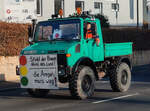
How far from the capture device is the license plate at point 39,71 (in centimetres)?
1226

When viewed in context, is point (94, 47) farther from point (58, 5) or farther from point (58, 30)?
point (58, 5)

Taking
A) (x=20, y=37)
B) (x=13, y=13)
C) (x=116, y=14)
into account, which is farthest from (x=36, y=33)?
(x=116, y=14)

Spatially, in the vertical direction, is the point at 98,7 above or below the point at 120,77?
above

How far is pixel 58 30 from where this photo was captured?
13078mm

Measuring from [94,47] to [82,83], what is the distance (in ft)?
4.77

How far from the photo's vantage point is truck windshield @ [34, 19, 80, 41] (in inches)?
503

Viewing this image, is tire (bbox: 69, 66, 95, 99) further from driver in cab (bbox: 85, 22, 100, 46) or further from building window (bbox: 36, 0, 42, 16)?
building window (bbox: 36, 0, 42, 16)

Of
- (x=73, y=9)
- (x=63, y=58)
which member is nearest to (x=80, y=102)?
(x=63, y=58)

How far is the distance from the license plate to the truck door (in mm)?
1326

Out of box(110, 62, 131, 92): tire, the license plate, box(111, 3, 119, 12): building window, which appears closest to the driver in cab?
the license plate

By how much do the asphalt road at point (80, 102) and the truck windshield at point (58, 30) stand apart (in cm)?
200

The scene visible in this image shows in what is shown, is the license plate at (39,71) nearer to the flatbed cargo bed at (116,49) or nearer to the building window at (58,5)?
the flatbed cargo bed at (116,49)

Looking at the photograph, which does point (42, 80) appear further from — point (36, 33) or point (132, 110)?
point (132, 110)

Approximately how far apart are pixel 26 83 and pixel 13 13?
1043 centimetres
